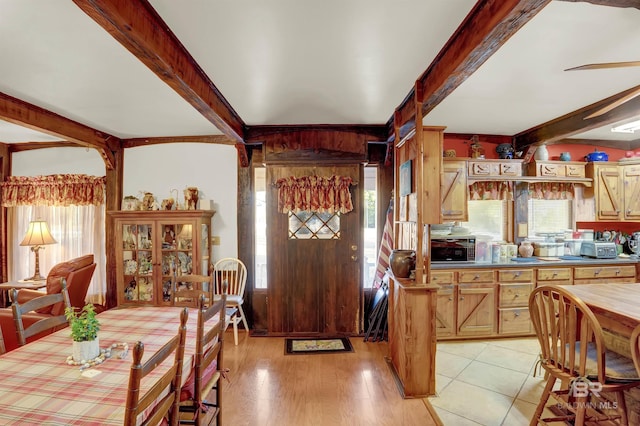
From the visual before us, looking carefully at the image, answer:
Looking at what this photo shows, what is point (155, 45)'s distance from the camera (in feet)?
5.26

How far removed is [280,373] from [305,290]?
1043 mm

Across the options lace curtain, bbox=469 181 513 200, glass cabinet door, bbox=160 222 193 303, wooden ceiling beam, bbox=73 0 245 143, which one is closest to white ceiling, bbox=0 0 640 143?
wooden ceiling beam, bbox=73 0 245 143

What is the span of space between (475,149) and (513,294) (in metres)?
1.77

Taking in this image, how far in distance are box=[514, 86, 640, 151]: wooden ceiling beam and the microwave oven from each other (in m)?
1.44

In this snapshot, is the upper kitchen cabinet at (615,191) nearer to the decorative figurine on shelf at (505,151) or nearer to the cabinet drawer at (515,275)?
the decorative figurine on shelf at (505,151)

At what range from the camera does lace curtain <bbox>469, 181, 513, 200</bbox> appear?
3.79 m

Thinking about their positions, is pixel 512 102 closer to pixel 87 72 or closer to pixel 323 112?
pixel 323 112

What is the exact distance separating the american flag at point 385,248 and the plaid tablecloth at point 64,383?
7.44ft

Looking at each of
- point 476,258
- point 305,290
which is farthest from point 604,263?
point 305,290

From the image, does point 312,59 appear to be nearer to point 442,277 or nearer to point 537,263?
point 442,277

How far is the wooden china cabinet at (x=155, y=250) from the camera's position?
3.61 meters

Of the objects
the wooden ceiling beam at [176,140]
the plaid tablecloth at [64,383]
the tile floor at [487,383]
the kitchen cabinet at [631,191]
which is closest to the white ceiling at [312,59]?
the wooden ceiling beam at [176,140]

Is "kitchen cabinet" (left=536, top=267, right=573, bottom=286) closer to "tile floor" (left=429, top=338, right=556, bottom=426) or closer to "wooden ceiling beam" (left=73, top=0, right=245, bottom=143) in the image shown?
"tile floor" (left=429, top=338, right=556, bottom=426)

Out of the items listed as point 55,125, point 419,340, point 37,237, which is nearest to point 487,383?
point 419,340
